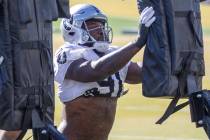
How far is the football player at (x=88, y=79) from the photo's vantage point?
27.1 feet

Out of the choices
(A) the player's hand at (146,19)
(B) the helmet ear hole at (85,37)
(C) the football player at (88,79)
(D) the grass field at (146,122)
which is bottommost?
(D) the grass field at (146,122)

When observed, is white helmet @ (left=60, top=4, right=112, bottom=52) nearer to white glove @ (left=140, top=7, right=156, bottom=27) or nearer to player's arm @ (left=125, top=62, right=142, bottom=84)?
player's arm @ (left=125, top=62, right=142, bottom=84)

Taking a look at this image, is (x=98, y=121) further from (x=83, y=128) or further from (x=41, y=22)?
(x=41, y=22)

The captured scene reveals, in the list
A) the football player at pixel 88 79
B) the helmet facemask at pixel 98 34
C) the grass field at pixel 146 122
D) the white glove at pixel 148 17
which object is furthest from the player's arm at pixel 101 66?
the grass field at pixel 146 122

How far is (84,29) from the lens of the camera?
333 inches

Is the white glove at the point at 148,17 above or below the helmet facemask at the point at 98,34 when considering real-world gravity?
above

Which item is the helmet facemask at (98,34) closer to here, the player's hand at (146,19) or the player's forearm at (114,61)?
the player's forearm at (114,61)

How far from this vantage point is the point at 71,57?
845cm

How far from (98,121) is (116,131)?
4202mm

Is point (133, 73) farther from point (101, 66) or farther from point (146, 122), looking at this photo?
point (146, 122)

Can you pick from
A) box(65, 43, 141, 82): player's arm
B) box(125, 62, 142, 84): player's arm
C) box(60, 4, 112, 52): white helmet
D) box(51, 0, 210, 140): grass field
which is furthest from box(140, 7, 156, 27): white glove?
box(51, 0, 210, 140): grass field

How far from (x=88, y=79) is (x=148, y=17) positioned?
1277 millimetres

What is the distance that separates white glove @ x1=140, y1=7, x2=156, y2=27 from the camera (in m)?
7.04

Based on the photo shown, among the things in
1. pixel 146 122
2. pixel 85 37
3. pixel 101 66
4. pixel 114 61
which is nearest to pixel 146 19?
pixel 114 61
